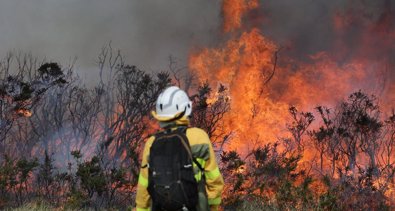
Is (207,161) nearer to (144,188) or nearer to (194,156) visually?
(194,156)

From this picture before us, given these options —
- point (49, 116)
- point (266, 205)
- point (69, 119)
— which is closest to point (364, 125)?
point (266, 205)

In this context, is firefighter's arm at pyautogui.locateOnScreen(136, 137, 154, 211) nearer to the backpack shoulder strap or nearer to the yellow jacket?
the backpack shoulder strap

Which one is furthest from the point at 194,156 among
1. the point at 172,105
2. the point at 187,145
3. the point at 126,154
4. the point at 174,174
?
the point at 126,154

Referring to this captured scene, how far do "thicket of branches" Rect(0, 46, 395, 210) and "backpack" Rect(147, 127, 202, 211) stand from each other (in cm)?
→ 538

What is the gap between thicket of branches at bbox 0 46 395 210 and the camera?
9.88 m

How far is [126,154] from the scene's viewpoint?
1561 cm

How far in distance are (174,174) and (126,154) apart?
12120mm

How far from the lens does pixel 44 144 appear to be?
53.9 feet

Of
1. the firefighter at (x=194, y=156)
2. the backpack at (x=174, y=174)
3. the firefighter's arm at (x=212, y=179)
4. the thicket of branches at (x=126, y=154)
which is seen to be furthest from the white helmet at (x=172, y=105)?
the thicket of branches at (x=126, y=154)

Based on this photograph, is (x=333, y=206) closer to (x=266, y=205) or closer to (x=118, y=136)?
(x=266, y=205)

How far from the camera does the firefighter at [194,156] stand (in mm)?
3803

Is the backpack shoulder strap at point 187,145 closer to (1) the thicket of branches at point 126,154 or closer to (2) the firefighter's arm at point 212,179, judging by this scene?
(2) the firefighter's arm at point 212,179

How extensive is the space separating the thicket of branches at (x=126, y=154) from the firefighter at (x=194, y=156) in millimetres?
5229

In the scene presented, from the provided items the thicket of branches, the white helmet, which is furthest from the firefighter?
the thicket of branches
